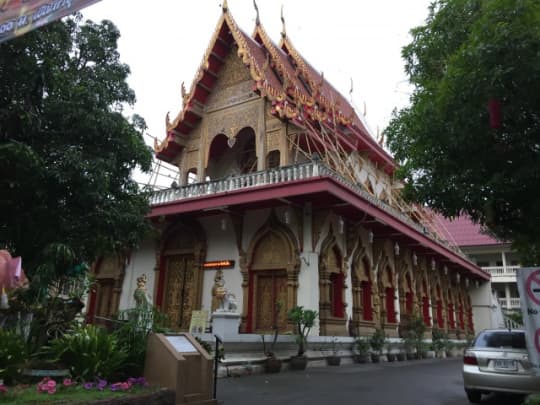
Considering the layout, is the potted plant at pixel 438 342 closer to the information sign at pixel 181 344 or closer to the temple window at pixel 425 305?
the temple window at pixel 425 305

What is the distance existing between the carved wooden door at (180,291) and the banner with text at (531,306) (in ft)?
36.9

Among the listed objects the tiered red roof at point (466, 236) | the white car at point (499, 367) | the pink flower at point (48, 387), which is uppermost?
the tiered red roof at point (466, 236)

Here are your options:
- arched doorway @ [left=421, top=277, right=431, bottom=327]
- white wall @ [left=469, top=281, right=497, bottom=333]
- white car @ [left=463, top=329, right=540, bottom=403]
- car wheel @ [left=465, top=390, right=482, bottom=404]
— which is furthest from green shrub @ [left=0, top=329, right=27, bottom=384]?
white wall @ [left=469, top=281, right=497, bottom=333]

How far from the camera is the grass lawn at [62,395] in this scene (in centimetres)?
441

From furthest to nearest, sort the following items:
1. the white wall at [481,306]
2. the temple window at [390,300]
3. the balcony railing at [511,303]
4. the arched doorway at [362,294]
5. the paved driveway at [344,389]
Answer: the balcony railing at [511,303] < the white wall at [481,306] < the temple window at [390,300] < the arched doorway at [362,294] < the paved driveway at [344,389]

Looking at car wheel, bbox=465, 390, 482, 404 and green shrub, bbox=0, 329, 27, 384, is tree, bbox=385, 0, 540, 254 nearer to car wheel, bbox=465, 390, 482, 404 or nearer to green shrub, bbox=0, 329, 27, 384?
car wheel, bbox=465, 390, 482, 404

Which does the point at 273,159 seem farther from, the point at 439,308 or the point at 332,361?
the point at 439,308

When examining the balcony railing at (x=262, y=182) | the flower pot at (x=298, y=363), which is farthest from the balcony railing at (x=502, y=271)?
the flower pot at (x=298, y=363)

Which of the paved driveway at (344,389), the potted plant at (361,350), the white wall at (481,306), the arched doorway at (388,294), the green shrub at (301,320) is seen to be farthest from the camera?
the white wall at (481,306)

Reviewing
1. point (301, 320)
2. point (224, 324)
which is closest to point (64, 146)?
point (224, 324)

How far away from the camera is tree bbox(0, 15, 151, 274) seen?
26.9 feet

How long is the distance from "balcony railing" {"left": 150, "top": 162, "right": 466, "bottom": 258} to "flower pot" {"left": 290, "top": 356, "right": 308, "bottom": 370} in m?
4.52

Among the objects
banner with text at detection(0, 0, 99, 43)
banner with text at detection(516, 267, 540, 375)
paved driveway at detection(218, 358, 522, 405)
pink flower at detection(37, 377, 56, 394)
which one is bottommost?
paved driveway at detection(218, 358, 522, 405)

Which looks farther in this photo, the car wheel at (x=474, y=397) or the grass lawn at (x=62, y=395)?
the car wheel at (x=474, y=397)
